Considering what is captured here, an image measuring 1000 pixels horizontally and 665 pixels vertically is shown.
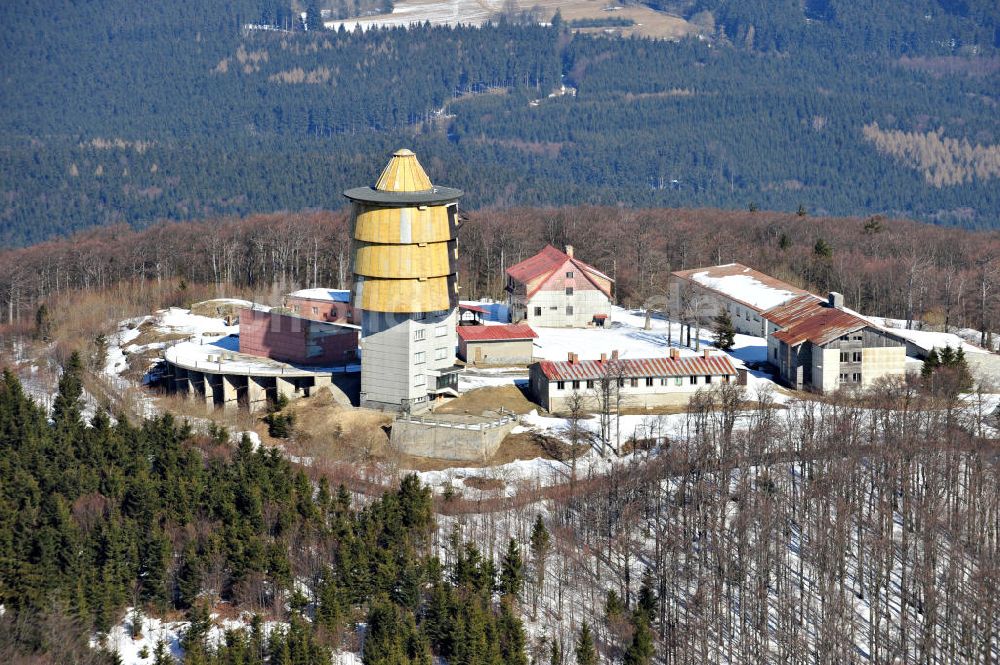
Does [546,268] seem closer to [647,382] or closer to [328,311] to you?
[328,311]

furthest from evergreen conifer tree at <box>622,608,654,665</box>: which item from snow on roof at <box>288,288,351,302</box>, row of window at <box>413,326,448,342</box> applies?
snow on roof at <box>288,288,351,302</box>

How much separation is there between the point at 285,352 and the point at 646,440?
68.7ft

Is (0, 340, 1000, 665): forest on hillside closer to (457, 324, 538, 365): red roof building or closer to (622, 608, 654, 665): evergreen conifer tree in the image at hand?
(622, 608, 654, 665): evergreen conifer tree

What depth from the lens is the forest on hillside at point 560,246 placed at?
10962cm

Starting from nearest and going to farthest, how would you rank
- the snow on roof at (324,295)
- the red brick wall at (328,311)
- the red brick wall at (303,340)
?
the red brick wall at (303,340) → the red brick wall at (328,311) → the snow on roof at (324,295)

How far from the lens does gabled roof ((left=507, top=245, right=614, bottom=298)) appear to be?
101 meters

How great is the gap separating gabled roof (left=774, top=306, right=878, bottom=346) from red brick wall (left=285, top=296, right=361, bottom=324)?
23.8 m

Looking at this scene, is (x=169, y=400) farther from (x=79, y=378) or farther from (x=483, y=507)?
(x=483, y=507)

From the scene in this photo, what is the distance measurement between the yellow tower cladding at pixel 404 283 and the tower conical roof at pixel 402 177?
0.16ft

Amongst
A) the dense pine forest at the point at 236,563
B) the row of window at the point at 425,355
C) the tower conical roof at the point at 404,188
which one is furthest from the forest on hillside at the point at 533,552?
the tower conical roof at the point at 404,188

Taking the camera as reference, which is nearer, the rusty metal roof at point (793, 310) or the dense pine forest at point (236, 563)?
the dense pine forest at point (236, 563)

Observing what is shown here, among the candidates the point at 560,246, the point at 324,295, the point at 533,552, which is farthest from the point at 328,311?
the point at 533,552

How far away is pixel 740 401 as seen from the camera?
8519 centimetres

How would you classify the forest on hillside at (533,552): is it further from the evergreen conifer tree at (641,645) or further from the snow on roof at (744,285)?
the snow on roof at (744,285)
